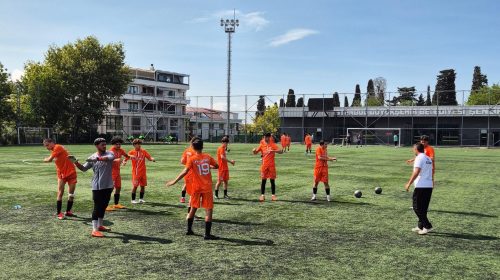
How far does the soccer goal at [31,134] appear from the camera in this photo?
2227 inches

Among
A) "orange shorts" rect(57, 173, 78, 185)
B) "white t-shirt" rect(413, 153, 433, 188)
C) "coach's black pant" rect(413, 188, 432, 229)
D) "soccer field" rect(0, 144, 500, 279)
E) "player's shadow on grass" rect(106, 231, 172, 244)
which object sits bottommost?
"player's shadow on grass" rect(106, 231, 172, 244)

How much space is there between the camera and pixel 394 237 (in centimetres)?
904

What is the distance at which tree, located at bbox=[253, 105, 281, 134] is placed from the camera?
9600cm

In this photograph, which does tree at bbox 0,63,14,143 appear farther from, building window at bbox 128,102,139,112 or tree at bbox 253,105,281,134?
tree at bbox 253,105,281,134

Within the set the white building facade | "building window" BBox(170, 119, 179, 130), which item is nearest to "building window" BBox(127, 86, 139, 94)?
the white building facade

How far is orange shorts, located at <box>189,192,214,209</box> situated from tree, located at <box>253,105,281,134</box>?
86078 mm

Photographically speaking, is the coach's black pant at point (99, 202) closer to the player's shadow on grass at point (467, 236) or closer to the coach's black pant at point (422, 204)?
the coach's black pant at point (422, 204)

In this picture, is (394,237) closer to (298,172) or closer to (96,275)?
(96,275)

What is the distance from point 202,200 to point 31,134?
56.5 meters

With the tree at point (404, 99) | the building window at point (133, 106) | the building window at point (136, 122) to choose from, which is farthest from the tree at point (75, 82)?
the tree at point (404, 99)

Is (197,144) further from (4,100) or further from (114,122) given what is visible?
(114,122)

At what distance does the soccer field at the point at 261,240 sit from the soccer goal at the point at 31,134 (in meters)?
46.2

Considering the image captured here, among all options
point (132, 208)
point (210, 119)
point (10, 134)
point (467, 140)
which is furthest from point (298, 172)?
point (210, 119)

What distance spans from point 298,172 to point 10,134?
4631cm
